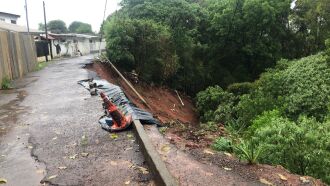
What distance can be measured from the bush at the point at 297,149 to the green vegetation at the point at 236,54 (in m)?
0.06

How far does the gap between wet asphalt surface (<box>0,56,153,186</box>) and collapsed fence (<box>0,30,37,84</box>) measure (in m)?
5.41

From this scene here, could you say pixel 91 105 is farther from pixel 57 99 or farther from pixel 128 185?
pixel 128 185

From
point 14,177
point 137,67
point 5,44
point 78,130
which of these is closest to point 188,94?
point 137,67

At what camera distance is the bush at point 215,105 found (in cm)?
1751

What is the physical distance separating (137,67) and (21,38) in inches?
278

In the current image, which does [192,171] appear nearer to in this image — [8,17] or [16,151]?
[16,151]

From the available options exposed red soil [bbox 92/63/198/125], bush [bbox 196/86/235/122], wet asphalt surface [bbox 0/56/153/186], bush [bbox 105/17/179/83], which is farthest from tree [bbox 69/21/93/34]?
wet asphalt surface [bbox 0/56/153/186]

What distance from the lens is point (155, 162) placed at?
5031 millimetres

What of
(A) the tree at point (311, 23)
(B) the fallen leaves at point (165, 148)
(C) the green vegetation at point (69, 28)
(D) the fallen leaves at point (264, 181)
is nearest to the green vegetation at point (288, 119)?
(D) the fallen leaves at point (264, 181)

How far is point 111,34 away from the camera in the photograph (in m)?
21.2

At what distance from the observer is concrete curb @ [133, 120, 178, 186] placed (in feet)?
14.9

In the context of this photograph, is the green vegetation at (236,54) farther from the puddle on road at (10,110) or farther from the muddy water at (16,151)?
the puddle on road at (10,110)

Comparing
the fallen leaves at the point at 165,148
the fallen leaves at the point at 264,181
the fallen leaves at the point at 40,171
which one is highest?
the fallen leaves at the point at 264,181

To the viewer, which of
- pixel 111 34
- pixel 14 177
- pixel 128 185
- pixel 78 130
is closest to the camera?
pixel 128 185
